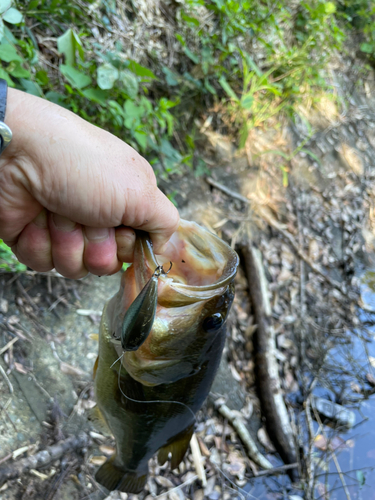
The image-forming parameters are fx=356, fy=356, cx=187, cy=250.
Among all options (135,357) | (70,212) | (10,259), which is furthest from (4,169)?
(10,259)

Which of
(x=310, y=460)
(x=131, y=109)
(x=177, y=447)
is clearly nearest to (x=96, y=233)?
(x=177, y=447)

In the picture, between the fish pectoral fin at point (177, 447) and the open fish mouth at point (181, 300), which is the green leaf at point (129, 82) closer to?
the open fish mouth at point (181, 300)

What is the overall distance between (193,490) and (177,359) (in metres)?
2.27

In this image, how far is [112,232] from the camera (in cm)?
142

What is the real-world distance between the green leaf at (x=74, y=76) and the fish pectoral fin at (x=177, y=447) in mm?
2282

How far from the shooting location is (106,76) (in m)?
2.54

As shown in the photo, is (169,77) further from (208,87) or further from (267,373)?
(267,373)

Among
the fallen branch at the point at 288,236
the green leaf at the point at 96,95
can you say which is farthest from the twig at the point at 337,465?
the green leaf at the point at 96,95

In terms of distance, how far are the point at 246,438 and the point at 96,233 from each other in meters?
2.95

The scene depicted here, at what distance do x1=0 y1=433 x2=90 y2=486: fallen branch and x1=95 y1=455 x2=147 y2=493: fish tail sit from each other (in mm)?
495

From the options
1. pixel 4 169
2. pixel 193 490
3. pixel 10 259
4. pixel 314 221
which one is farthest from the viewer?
pixel 314 221

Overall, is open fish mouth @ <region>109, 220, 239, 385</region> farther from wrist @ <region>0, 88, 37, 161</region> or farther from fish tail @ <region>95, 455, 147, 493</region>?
fish tail @ <region>95, 455, 147, 493</region>

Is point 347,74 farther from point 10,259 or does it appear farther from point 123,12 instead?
point 10,259

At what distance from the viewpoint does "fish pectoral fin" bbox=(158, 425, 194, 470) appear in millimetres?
1845
